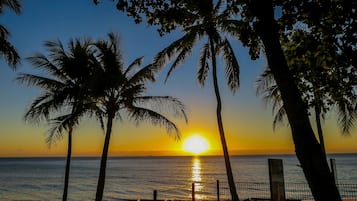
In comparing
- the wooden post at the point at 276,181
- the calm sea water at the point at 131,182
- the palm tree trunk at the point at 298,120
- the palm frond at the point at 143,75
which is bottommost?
the calm sea water at the point at 131,182

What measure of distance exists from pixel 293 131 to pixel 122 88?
10.3 m

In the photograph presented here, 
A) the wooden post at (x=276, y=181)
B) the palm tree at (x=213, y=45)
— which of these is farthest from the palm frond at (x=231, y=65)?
the wooden post at (x=276, y=181)

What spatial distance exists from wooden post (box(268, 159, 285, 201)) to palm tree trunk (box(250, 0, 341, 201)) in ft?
6.32

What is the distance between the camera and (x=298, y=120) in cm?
453

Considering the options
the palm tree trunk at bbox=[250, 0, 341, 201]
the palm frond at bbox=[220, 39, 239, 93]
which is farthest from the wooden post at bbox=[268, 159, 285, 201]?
the palm frond at bbox=[220, 39, 239, 93]

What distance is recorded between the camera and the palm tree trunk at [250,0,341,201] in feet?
14.0

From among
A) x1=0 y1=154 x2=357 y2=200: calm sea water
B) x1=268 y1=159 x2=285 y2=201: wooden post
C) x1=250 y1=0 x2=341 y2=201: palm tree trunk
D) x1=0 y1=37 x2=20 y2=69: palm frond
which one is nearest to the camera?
x1=250 y1=0 x2=341 y2=201: palm tree trunk

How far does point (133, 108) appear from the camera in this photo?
14.0 meters

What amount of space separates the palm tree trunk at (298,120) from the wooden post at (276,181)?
1.93 m

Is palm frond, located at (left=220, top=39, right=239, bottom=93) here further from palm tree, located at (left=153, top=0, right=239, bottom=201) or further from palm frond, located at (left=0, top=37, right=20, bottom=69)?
palm frond, located at (left=0, top=37, right=20, bottom=69)

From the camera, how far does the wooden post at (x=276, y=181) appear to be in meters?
6.27

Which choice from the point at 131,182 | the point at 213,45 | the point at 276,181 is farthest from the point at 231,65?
the point at 131,182

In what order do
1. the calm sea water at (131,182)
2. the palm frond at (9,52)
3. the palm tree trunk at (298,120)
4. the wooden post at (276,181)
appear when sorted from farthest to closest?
the calm sea water at (131,182) → the palm frond at (9,52) → the wooden post at (276,181) → the palm tree trunk at (298,120)

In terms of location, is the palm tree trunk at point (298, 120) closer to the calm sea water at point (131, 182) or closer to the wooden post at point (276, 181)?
the wooden post at point (276, 181)
